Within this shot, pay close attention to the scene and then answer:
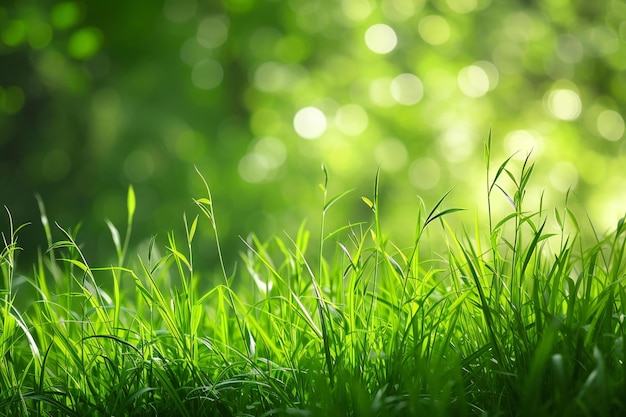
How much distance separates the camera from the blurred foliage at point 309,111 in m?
4.44

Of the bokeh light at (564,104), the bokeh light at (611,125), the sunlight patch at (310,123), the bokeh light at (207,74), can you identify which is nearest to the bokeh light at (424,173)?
the sunlight patch at (310,123)

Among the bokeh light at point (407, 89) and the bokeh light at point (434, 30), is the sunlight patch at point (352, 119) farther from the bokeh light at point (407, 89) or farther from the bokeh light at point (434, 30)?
the bokeh light at point (434, 30)

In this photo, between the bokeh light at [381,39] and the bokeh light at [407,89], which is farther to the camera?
the bokeh light at [407,89]

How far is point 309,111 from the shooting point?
213 inches

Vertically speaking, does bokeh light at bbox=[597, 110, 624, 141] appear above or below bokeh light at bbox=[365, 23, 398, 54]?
below

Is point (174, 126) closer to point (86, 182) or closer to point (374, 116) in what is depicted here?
point (86, 182)

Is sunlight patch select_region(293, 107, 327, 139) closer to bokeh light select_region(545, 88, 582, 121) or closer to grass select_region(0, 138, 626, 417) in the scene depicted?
bokeh light select_region(545, 88, 582, 121)

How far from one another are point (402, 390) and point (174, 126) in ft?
12.9

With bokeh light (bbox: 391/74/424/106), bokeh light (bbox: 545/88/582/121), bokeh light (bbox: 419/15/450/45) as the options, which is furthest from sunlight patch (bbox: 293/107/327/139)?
bokeh light (bbox: 545/88/582/121)

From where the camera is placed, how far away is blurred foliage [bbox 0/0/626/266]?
14.6ft

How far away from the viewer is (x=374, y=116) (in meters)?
5.61

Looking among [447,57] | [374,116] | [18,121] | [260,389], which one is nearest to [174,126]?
[18,121]

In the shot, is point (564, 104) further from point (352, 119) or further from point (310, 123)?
point (310, 123)

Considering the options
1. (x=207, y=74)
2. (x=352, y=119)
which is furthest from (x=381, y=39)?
(x=207, y=74)
